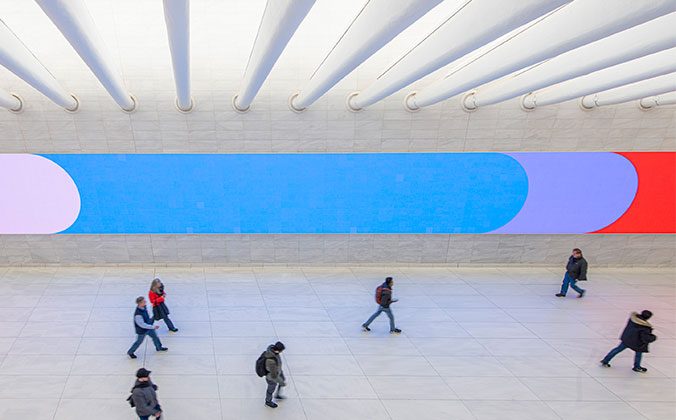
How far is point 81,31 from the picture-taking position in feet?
14.3

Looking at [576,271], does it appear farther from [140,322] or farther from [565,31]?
[140,322]

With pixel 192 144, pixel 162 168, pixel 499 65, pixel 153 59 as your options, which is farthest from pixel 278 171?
pixel 499 65

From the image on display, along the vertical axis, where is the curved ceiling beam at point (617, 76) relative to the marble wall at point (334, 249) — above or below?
above

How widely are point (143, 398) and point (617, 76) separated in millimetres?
8539

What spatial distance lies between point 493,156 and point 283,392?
891 centimetres

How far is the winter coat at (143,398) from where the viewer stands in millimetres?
5000

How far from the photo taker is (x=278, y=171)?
1161 cm

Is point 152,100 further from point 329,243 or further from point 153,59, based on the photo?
point 329,243

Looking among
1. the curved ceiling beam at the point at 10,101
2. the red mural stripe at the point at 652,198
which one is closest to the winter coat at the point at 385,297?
the red mural stripe at the point at 652,198

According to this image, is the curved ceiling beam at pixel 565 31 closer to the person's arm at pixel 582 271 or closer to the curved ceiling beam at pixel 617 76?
the curved ceiling beam at pixel 617 76

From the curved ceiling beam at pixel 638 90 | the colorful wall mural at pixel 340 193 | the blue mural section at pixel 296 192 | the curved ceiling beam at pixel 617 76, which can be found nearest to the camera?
the curved ceiling beam at pixel 617 76

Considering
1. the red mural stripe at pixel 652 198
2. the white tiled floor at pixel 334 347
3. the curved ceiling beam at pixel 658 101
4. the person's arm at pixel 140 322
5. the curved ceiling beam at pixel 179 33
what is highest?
the curved ceiling beam at pixel 658 101

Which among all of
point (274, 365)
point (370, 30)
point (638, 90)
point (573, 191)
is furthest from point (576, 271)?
point (370, 30)

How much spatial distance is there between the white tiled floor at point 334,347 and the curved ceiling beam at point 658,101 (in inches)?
196
